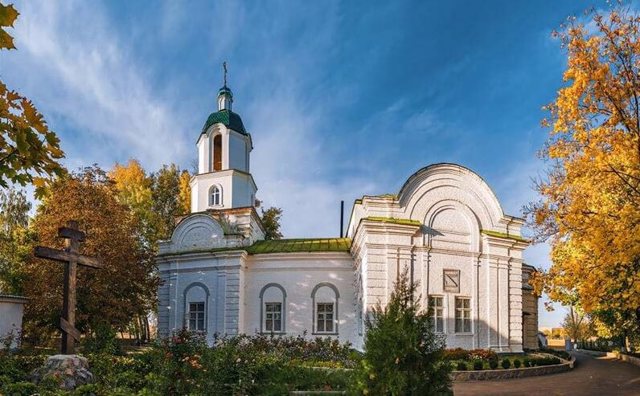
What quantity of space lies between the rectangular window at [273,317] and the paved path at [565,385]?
9.74m

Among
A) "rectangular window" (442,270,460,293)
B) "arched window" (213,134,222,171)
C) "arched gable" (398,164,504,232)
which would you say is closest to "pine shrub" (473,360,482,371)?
"rectangular window" (442,270,460,293)

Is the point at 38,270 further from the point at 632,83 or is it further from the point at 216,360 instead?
the point at 632,83

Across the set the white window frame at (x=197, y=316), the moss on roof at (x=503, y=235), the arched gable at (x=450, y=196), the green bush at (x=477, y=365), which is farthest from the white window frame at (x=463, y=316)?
the white window frame at (x=197, y=316)

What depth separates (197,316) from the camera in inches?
913


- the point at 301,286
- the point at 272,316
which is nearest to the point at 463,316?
the point at 301,286

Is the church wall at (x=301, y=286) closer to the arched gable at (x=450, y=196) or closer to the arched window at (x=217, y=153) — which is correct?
the arched gable at (x=450, y=196)

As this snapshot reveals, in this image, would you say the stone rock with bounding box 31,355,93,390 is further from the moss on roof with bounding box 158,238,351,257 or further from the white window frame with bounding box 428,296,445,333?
the white window frame with bounding box 428,296,445,333

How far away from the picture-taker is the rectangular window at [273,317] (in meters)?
22.5

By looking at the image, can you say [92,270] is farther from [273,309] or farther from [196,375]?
[196,375]

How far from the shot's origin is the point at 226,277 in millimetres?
→ 22578

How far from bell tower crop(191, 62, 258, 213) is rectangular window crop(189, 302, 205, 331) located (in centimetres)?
547

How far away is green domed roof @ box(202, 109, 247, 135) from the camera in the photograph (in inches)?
1063

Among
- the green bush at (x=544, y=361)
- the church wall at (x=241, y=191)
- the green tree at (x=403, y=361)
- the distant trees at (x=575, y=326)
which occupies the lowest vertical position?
the distant trees at (x=575, y=326)

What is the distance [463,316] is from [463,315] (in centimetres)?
4
